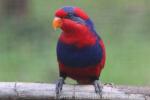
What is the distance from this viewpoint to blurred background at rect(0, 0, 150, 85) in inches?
204

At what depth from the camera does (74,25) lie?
10.1ft

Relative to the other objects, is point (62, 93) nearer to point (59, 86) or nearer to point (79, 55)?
point (59, 86)

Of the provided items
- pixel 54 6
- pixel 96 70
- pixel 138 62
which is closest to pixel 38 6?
pixel 54 6

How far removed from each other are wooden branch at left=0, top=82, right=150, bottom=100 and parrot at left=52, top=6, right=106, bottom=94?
0.35 ft

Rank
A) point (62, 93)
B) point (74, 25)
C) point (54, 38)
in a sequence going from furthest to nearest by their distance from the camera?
point (54, 38) → point (74, 25) → point (62, 93)

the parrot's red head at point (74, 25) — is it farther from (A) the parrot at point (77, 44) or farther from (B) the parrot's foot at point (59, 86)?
(B) the parrot's foot at point (59, 86)

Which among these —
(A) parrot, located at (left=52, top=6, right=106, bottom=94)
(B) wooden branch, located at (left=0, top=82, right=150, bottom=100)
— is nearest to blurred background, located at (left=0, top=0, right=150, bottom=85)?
(A) parrot, located at (left=52, top=6, right=106, bottom=94)

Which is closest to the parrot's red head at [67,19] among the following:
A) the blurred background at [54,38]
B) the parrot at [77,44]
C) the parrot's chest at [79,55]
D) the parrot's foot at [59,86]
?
the parrot at [77,44]

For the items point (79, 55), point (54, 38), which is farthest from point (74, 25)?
point (54, 38)

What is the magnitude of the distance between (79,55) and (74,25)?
5.9 inches

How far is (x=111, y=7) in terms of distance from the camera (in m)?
6.46

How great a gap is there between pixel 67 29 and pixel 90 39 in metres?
0.12

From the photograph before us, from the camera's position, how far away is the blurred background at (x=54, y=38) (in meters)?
5.18

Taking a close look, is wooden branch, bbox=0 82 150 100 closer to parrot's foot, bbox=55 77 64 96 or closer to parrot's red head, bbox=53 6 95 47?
parrot's foot, bbox=55 77 64 96
